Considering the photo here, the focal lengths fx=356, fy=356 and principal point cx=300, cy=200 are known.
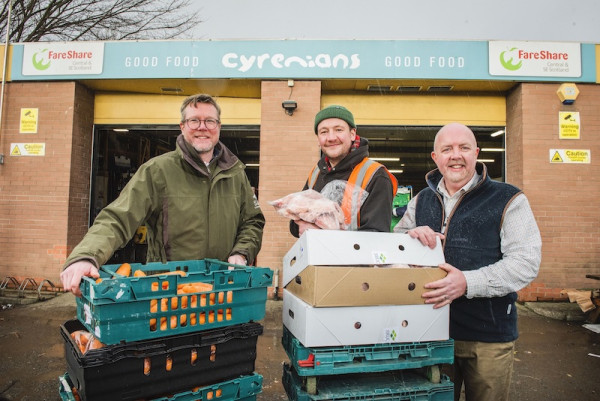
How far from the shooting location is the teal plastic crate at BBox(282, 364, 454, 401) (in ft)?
5.10

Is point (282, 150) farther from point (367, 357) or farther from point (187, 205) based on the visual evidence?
point (367, 357)

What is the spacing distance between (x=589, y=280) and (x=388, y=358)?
21.7ft

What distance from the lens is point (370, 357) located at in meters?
1.57

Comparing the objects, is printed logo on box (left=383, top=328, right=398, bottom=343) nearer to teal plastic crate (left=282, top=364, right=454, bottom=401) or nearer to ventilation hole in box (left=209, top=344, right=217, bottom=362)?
teal plastic crate (left=282, top=364, right=454, bottom=401)

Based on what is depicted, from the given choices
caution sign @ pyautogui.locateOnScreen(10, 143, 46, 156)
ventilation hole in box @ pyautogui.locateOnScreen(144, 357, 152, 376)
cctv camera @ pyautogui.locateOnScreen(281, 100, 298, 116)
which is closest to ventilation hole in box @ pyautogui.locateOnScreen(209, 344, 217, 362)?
ventilation hole in box @ pyautogui.locateOnScreen(144, 357, 152, 376)

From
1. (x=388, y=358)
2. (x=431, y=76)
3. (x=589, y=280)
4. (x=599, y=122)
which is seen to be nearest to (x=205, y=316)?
(x=388, y=358)

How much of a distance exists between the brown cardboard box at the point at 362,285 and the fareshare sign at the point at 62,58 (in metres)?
6.72

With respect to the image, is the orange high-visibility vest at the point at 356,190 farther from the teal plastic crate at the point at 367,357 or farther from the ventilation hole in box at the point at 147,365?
the ventilation hole in box at the point at 147,365

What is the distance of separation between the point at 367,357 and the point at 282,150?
16.9 feet

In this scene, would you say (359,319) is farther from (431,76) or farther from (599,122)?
(599,122)

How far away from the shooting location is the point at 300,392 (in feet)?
5.16

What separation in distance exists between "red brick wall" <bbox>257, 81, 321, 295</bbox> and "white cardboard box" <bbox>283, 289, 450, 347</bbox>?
15.3 ft

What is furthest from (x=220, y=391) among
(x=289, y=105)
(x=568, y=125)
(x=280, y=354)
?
(x=568, y=125)

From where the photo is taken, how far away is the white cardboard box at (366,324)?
60.0 inches
